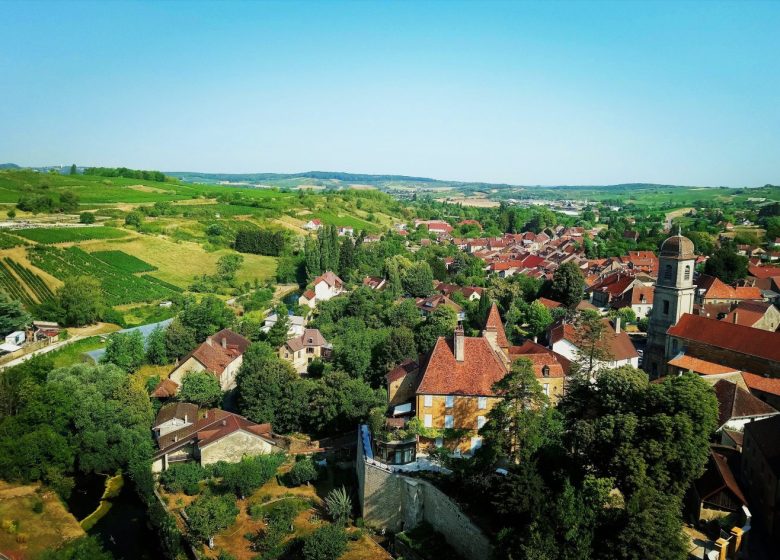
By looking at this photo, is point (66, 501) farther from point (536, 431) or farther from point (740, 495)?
point (740, 495)

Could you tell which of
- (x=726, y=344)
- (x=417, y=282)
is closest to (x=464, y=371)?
(x=726, y=344)

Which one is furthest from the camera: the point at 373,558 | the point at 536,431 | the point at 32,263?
the point at 32,263

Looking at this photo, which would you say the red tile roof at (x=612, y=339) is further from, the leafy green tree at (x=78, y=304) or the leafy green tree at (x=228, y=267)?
the leafy green tree at (x=228, y=267)

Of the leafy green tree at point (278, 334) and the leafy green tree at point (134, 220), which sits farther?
the leafy green tree at point (134, 220)

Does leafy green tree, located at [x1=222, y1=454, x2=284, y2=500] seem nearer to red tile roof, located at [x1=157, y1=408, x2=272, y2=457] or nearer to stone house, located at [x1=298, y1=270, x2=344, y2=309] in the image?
red tile roof, located at [x1=157, y1=408, x2=272, y2=457]

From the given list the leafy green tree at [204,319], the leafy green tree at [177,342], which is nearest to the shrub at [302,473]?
the leafy green tree at [177,342]

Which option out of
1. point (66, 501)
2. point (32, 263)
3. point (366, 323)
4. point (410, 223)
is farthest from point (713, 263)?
point (410, 223)
